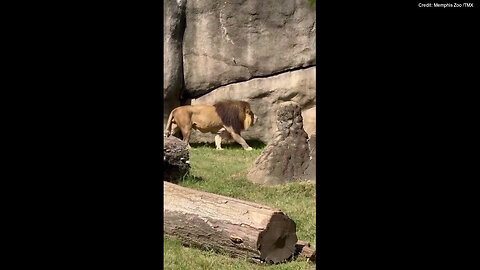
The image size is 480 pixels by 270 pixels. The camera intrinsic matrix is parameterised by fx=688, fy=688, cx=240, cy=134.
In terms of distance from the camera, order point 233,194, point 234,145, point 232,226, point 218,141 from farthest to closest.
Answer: point 234,145 → point 218,141 → point 233,194 → point 232,226

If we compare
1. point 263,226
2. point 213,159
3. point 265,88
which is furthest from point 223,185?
point 265,88

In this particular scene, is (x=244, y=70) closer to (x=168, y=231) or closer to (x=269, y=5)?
(x=269, y=5)

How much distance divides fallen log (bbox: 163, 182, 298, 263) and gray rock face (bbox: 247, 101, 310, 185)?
79.7 inches

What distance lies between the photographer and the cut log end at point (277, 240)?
3609 mm

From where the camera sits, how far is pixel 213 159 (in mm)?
7922

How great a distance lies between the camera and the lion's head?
8.98 meters

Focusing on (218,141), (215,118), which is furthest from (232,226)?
(218,141)

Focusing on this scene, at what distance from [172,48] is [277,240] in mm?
6220

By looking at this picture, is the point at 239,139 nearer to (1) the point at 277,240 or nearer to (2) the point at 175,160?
(2) the point at 175,160

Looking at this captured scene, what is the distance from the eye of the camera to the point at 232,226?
3678 millimetres

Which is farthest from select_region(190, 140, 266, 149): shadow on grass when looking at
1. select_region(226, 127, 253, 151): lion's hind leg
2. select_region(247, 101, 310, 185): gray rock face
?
select_region(247, 101, 310, 185): gray rock face

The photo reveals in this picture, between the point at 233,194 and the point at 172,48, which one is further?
the point at 172,48

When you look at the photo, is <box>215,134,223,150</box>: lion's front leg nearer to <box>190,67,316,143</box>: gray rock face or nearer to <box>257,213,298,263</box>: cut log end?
<box>190,67,316,143</box>: gray rock face
